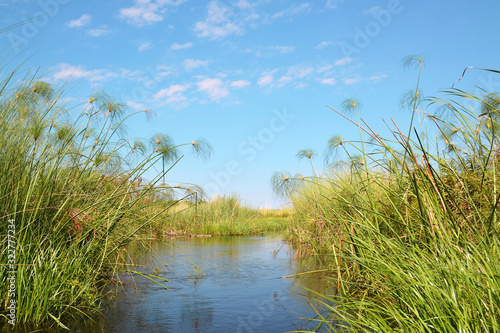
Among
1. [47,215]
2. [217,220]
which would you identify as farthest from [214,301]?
[217,220]

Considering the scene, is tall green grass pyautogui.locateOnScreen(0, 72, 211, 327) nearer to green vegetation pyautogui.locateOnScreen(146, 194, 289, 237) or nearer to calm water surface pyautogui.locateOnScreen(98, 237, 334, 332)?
calm water surface pyautogui.locateOnScreen(98, 237, 334, 332)

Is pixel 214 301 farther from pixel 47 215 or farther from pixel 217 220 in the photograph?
pixel 217 220

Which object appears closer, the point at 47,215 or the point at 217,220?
the point at 47,215

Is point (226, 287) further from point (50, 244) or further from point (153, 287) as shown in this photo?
point (50, 244)

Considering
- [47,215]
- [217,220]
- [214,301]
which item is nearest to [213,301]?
[214,301]

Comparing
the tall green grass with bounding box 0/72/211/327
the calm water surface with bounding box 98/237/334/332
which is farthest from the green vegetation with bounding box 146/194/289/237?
the tall green grass with bounding box 0/72/211/327

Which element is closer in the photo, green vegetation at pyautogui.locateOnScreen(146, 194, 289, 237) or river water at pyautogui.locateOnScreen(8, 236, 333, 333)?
river water at pyautogui.locateOnScreen(8, 236, 333, 333)

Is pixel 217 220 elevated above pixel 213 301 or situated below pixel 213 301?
above

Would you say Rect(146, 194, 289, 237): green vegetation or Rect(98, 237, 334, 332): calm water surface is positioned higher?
Rect(146, 194, 289, 237): green vegetation

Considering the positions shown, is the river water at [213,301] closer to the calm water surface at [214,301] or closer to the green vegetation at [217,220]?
the calm water surface at [214,301]

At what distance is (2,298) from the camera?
284cm

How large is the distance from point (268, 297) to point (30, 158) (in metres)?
2.51

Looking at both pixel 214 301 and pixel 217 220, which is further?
pixel 217 220

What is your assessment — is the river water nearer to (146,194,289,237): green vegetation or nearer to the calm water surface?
the calm water surface
